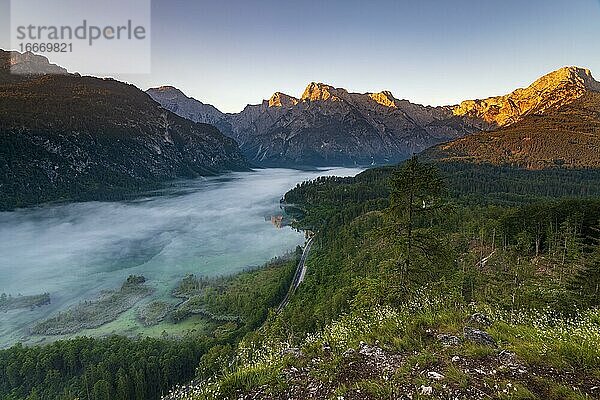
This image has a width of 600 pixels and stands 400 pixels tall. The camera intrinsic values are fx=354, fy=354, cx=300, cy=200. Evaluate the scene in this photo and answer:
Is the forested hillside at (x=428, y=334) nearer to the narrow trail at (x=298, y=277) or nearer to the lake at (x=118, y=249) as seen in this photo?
the narrow trail at (x=298, y=277)

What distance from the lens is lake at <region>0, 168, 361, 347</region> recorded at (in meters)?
77.7

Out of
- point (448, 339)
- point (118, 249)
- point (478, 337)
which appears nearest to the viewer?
point (478, 337)

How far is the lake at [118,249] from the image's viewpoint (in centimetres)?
Result: 7765

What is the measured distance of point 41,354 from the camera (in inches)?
1950

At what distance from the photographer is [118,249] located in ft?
386

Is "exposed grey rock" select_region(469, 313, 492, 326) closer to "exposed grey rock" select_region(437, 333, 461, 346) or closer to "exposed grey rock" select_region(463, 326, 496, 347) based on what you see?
"exposed grey rock" select_region(463, 326, 496, 347)

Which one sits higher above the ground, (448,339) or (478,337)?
(478,337)

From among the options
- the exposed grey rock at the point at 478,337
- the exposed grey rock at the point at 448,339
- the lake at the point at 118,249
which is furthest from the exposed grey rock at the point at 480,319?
the lake at the point at 118,249

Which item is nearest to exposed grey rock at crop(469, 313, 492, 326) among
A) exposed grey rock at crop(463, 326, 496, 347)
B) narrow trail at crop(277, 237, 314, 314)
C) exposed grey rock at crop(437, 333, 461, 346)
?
exposed grey rock at crop(463, 326, 496, 347)

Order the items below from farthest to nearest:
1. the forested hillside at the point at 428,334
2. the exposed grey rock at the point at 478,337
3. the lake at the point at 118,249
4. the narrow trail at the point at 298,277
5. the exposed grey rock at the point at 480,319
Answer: the lake at the point at 118,249 < the narrow trail at the point at 298,277 < the exposed grey rock at the point at 480,319 < the exposed grey rock at the point at 478,337 < the forested hillside at the point at 428,334

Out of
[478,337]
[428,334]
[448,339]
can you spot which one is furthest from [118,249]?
[478,337]

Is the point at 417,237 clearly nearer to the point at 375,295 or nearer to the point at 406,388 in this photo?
the point at 375,295

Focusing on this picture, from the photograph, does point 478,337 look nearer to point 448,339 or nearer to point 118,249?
point 448,339

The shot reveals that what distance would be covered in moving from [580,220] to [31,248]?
152 m
